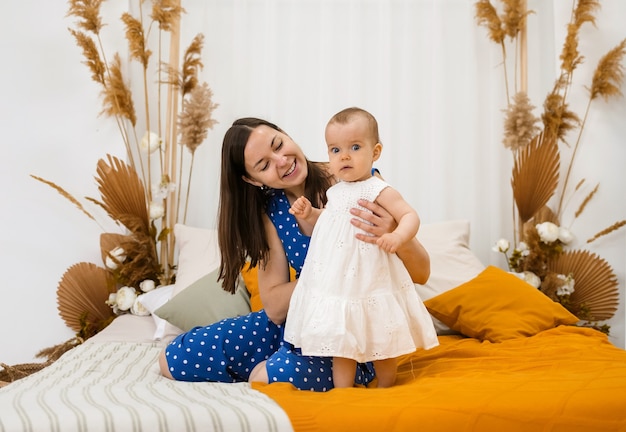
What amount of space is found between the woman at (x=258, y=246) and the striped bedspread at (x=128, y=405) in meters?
0.13

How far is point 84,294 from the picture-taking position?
3527 mm

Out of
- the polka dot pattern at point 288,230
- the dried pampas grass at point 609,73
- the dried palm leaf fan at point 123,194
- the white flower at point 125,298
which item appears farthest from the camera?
the dried pampas grass at point 609,73

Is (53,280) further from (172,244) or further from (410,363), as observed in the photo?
(410,363)

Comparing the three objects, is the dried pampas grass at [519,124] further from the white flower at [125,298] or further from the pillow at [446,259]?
the white flower at [125,298]

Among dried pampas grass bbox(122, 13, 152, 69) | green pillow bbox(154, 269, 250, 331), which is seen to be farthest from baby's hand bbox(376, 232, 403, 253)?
dried pampas grass bbox(122, 13, 152, 69)

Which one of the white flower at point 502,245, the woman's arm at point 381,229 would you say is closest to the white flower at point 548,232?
the white flower at point 502,245

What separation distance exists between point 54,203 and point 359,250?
2.40 meters

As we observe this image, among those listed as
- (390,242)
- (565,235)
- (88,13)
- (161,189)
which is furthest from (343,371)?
(88,13)

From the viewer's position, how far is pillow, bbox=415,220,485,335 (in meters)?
2.93

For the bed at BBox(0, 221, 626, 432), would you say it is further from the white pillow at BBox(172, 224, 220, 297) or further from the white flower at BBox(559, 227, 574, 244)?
the white flower at BBox(559, 227, 574, 244)

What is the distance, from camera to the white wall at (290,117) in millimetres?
3725

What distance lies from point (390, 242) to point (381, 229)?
0.38ft

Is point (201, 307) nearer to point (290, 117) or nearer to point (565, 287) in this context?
point (290, 117)

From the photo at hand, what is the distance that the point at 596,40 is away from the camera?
380 centimetres
